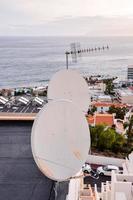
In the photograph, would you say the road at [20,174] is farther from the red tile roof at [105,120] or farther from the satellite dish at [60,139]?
the red tile roof at [105,120]

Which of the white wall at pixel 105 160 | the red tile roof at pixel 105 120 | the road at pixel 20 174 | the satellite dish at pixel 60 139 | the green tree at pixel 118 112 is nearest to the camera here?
the satellite dish at pixel 60 139

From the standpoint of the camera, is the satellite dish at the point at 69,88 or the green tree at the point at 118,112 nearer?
the satellite dish at the point at 69,88

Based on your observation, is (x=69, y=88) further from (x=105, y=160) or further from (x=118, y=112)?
(x=118, y=112)

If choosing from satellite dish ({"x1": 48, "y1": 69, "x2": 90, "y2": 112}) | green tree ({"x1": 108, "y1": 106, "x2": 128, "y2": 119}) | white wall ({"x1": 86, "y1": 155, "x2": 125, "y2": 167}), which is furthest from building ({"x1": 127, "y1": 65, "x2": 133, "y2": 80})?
satellite dish ({"x1": 48, "y1": 69, "x2": 90, "y2": 112})

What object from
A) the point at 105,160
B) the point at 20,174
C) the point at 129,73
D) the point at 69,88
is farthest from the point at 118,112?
the point at 129,73

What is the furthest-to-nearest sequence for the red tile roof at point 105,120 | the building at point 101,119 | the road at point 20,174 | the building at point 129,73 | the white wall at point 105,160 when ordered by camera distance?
the building at point 129,73
the red tile roof at point 105,120
the building at point 101,119
the white wall at point 105,160
the road at point 20,174

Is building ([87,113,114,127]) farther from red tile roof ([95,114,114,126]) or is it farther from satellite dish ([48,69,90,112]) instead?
satellite dish ([48,69,90,112])

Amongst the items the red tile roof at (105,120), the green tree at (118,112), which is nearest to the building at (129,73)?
the green tree at (118,112)
